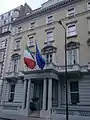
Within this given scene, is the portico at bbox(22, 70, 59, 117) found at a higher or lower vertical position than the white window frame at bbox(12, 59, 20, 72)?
lower

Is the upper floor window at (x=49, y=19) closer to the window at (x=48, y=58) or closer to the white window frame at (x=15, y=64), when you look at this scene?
the window at (x=48, y=58)

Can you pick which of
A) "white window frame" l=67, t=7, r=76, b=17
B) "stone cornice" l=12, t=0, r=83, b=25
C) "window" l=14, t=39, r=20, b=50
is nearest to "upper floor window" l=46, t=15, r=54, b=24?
"stone cornice" l=12, t=0, r=83, b=25

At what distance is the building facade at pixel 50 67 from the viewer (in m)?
17.6

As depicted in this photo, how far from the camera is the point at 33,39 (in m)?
25.2

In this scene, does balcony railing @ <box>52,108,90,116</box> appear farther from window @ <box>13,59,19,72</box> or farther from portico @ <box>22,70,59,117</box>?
window @ <box>13,59,19,72</box>

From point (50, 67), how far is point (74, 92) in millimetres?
4696

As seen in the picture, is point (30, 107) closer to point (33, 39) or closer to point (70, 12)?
point (33, 39)

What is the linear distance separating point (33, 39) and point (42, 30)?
227 cm

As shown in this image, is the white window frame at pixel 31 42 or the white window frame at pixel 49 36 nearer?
the white window frame at pixel 49 36

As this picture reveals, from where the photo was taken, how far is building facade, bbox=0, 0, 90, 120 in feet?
57.7

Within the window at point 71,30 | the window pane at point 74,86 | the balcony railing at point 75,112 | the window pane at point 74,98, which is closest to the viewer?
the balcony railing at point 75,112

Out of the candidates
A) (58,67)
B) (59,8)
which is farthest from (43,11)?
(58,67)

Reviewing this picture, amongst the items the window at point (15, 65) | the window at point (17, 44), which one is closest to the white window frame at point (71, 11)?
the window at point (17, 44)

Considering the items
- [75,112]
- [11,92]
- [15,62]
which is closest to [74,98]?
[75,112]
